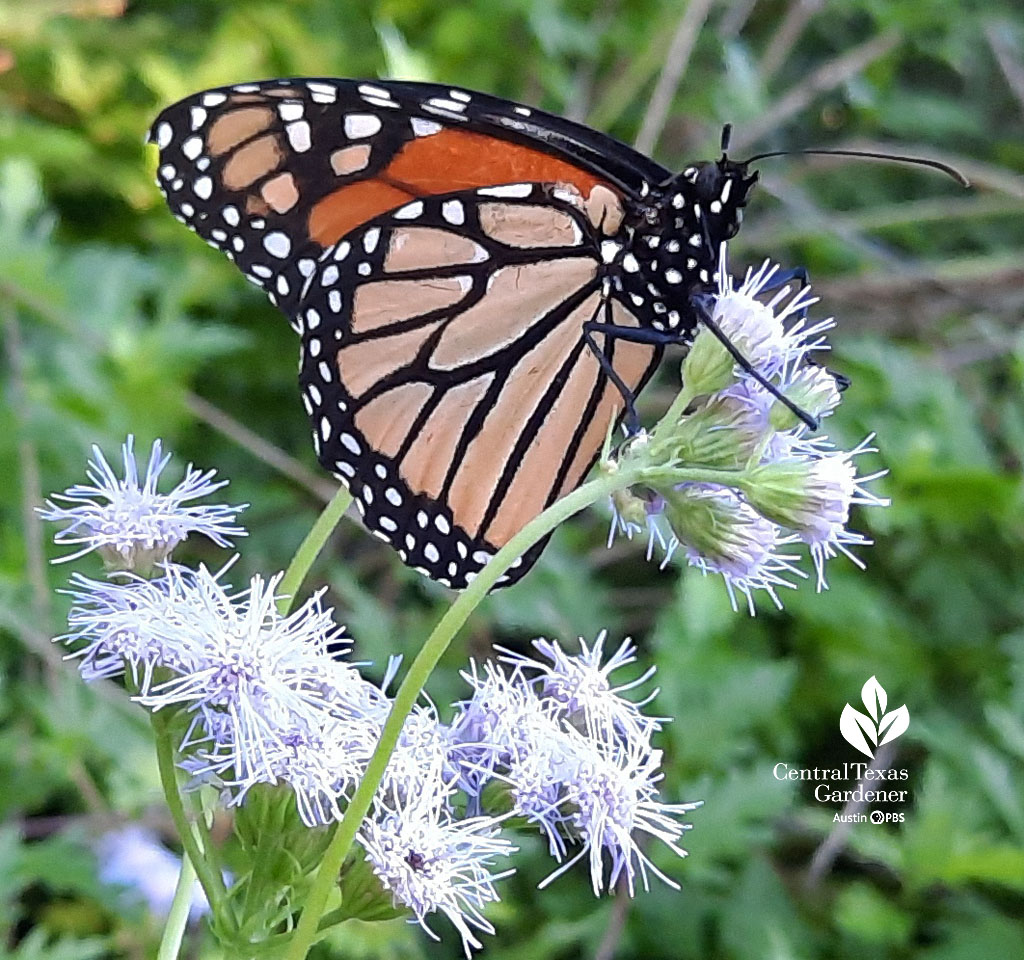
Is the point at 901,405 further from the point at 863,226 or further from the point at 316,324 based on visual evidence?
the point at 316,324

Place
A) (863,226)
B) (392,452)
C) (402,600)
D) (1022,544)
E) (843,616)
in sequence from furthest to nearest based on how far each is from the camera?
(863,226), (402,600), (1022,544), (843,616), (392,452)

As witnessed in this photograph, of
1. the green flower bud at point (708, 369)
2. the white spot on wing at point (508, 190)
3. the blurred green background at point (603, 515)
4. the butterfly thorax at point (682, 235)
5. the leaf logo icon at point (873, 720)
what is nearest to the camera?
the green flower bud at point (708, 369)

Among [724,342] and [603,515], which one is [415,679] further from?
[603,515]

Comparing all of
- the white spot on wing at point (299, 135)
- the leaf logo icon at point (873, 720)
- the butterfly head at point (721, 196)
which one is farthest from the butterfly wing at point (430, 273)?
the leaf logo icon at point (873, 720)

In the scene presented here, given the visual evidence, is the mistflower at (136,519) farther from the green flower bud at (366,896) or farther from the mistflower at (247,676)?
the green flower bud at (366,896)

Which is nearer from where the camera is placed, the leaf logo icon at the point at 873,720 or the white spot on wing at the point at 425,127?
the white spot on wing at the point at 425,127

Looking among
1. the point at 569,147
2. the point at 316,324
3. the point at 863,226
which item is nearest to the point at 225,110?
the point at 316,324
